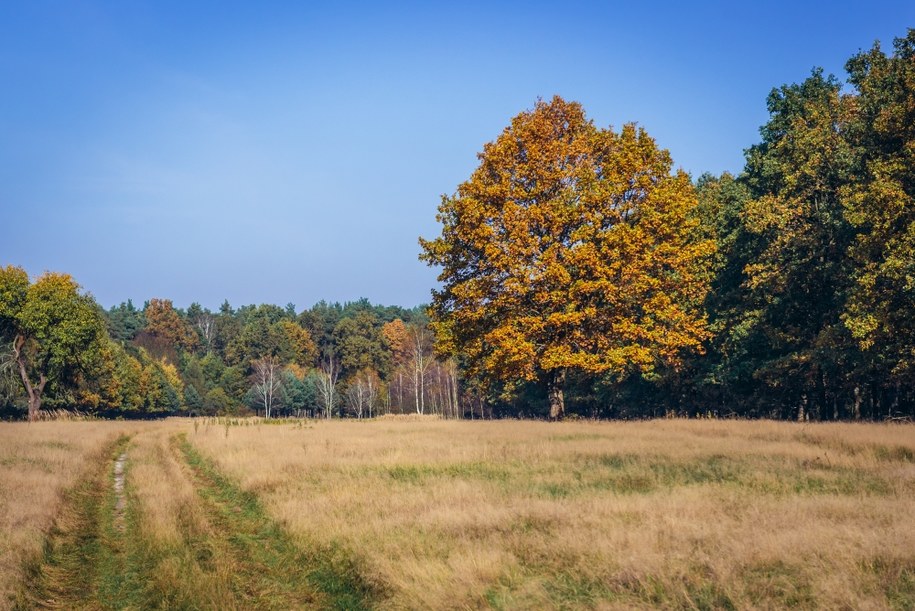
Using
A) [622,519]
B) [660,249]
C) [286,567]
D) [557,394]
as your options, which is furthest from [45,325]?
[622,519]

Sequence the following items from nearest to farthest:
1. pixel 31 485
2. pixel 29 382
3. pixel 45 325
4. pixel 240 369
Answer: pixel 31 485
pixel 45 325
pixel 29 382
pixel 240 369

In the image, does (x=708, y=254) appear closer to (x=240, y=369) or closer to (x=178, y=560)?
(x=178, y=560)

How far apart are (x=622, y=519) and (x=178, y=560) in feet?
20.4

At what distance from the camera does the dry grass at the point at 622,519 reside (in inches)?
268

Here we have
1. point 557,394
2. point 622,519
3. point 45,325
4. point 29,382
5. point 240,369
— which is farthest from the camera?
point 240,369

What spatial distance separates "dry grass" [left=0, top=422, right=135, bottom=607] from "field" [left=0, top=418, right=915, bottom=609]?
7 centimetres

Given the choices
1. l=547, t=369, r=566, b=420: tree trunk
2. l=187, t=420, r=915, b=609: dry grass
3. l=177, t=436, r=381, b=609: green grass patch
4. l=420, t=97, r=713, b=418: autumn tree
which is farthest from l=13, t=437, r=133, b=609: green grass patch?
l=547, t=369, r=566, b=420: tree trunk

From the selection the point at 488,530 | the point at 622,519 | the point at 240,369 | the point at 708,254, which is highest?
the point at 708,254

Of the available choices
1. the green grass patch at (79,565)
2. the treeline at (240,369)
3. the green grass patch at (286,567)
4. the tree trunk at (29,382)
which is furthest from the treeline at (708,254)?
the tree trunk at (29,382)

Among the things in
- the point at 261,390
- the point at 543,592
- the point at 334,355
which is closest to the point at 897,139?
the point at 543,592

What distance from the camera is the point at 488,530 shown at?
377 inches

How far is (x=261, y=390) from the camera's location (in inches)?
3957

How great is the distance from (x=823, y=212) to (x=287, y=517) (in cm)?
2750

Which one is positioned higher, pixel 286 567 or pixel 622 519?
pixel 622 519
